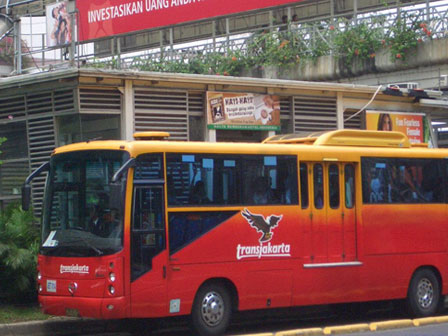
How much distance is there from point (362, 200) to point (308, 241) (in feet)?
4.69

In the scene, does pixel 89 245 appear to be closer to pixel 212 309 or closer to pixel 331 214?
pixel 212 309

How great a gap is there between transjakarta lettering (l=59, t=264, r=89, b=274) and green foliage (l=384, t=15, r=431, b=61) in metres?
13.9

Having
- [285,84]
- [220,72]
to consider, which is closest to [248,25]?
[220,72]

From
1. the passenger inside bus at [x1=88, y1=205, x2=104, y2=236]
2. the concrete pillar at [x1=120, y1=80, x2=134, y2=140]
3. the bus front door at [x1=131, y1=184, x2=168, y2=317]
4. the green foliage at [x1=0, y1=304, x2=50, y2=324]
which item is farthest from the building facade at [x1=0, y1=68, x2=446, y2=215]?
the bus front door at [x1=131, y1=184, x2=168, y2=317]

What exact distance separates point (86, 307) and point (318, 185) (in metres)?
4.62

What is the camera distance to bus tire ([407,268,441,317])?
16234 millimetres

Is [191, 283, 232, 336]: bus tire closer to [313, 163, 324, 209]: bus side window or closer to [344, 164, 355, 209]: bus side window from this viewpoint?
[313, 163, 324, 209]: bus side window

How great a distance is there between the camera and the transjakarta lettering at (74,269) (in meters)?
12.8

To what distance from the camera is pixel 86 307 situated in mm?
12727

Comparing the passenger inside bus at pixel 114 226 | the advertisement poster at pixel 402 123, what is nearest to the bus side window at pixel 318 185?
the passenger inside bus at pixel 114 226

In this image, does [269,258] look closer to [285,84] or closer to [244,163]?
[244,163]

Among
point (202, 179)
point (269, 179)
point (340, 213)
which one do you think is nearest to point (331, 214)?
point (340, 213)

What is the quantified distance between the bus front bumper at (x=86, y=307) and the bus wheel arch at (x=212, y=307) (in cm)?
132

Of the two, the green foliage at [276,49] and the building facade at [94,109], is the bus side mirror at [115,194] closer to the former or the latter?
the building facade at [94,109]
